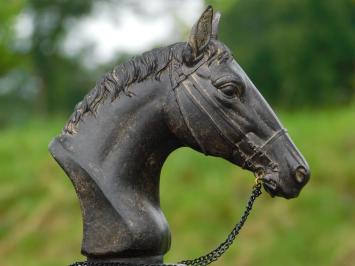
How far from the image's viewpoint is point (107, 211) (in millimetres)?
2123

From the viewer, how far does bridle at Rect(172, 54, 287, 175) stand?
208cm

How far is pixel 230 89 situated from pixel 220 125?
10 centimetres

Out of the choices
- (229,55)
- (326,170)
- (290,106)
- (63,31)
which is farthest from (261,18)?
(229,55)

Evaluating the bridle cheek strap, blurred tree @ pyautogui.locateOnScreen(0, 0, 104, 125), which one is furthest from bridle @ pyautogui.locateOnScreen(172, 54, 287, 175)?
blurred tree @ pyautogui.locateOnScreen(0, 0, 104, 125)

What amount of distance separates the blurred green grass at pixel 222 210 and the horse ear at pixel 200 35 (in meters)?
4.56

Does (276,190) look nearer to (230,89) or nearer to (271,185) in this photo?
(271,185)

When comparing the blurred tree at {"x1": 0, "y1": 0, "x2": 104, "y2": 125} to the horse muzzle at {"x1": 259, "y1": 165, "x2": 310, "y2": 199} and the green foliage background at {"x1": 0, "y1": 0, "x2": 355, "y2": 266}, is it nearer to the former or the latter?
the green foliage background at {"x1": 0, "y1": 0, "x2": 355, "y2": 266}

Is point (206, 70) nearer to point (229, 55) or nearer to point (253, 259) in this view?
point (229, 55)

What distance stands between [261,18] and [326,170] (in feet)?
54.6

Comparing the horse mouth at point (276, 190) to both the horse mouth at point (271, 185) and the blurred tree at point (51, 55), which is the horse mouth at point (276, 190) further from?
the blurred tree at point (51, 55)

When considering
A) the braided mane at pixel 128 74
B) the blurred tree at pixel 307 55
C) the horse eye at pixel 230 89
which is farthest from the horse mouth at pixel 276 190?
the blurred tree at pixel 307 55

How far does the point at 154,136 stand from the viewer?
7.05 feet

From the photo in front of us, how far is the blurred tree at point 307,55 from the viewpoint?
1641 cm

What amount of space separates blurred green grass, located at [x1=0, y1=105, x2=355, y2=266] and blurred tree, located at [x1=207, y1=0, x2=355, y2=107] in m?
7.86
